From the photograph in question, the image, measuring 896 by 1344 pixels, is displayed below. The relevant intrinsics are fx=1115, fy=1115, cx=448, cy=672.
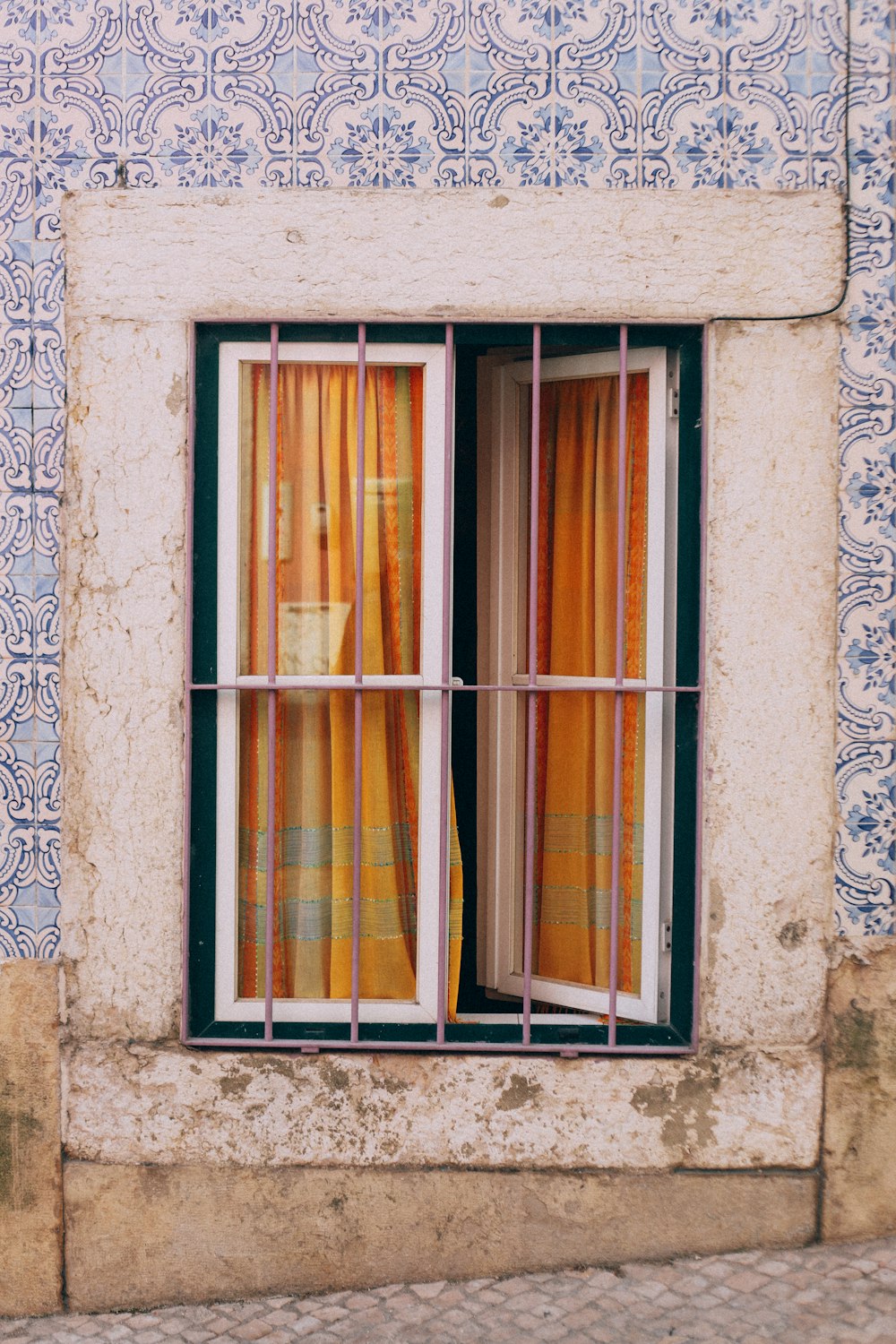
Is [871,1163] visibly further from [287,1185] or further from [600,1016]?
[287,1185]

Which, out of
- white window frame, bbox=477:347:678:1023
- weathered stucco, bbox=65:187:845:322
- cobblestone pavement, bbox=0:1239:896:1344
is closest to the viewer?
cobblestone pavement, bbox=0:1239:896:1344

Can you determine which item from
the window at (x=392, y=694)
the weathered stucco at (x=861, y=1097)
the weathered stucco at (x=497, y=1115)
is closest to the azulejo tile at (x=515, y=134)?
the window at (x=392, y=694)

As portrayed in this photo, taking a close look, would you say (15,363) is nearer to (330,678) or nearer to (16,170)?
(16,170)

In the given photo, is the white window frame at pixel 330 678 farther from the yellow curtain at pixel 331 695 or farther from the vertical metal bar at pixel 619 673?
the vertical metal bar at pixel 619 673

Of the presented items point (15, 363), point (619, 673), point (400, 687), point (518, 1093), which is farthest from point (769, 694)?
→ point (15, 363)

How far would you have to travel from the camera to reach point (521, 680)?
3646 mm

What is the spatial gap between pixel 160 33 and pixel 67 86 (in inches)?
12.0

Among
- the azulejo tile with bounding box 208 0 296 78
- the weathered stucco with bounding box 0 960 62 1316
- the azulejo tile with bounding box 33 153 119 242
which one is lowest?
the weathered stucco with bounding box 0 960 62 1316

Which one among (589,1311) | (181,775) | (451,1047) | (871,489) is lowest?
(589,1311)

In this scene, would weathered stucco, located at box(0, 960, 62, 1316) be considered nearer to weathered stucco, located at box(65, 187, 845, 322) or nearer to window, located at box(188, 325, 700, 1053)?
window, located at box(188, 325, 700, 1053)

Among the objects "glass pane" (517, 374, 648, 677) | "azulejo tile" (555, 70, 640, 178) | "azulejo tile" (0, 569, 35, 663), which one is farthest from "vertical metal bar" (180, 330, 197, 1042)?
"azulejo tile" (555, 70, 640, 178)

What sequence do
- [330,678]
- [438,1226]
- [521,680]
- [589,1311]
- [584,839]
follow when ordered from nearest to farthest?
1. [589,1311]
2. [438,1226]
3. [330,678]
4. [584,839]
5. [521,680]

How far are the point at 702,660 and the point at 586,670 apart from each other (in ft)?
1.31

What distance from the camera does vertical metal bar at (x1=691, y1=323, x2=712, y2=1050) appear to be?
3146mm
